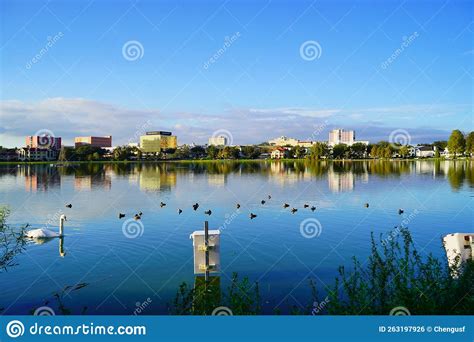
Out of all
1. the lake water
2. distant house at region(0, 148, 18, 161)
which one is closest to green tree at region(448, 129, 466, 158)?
the lake water

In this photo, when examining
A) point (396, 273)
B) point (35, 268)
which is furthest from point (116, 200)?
point (396, 273)

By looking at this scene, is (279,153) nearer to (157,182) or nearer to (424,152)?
(424,152)

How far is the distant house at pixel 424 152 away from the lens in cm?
14015

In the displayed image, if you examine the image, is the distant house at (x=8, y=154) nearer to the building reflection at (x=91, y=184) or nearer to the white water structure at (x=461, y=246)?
the building reflection at (x=91, y=184)

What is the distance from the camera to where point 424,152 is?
476 feet

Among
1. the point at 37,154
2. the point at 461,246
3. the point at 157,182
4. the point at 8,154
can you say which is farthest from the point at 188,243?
the point at 8,154

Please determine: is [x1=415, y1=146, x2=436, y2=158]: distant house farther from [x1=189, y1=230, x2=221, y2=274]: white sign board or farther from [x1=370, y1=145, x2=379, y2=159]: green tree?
[x1=189, y1=230, x2=221, y2=274]: white sign board

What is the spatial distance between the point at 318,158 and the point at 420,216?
4143 inches

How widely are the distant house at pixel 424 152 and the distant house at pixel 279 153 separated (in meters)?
42.9

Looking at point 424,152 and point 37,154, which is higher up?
point 424,152

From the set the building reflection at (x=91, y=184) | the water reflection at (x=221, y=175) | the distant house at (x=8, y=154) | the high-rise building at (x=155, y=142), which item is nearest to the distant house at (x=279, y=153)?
the high-rise building at (x=155, y=142)

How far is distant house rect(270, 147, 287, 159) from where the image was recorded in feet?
449

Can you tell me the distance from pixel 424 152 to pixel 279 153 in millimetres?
48917
